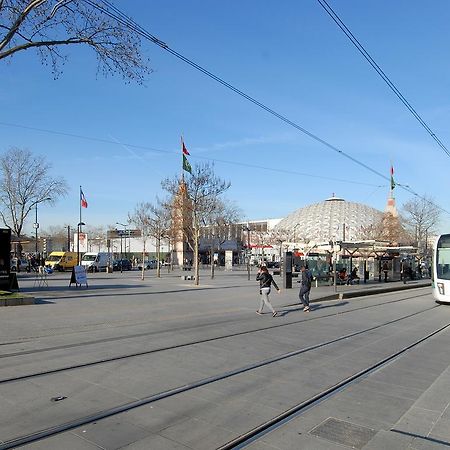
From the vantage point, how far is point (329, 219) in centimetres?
16500

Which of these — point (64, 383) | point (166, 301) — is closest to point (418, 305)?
point (166, 301)

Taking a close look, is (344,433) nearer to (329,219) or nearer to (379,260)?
(379,260)

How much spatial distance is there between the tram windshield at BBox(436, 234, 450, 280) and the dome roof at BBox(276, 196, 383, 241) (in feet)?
417

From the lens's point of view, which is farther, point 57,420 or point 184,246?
point 184,246

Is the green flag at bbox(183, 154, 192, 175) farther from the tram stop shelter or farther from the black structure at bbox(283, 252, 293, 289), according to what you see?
the tram stop shelter

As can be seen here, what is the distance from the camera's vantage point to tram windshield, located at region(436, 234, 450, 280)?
21281 mm

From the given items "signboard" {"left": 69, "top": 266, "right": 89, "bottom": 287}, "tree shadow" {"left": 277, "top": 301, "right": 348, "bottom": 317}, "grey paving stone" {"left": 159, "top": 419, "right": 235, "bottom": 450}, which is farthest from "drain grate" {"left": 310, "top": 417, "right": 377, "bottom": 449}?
"signboard" {"left": 69, "top": 266, "right": 89, "bottom": 287}

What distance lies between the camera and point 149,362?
335 inches

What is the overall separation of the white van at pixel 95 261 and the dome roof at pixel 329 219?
93.3 metres

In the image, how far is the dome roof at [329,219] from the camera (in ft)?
509

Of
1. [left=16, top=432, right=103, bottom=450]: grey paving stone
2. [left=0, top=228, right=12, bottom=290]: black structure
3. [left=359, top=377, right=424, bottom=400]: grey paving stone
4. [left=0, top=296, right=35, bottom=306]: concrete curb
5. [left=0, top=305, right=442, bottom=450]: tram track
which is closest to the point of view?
[left=16, top=432, right=103, bottom=450]: grey paving stone

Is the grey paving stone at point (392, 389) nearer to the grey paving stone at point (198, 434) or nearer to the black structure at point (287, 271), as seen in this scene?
the grey paving stone at point (198, 434)

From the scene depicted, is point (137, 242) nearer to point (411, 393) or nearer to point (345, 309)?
point (345, 309)

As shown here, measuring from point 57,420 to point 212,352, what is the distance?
4.52 metres
